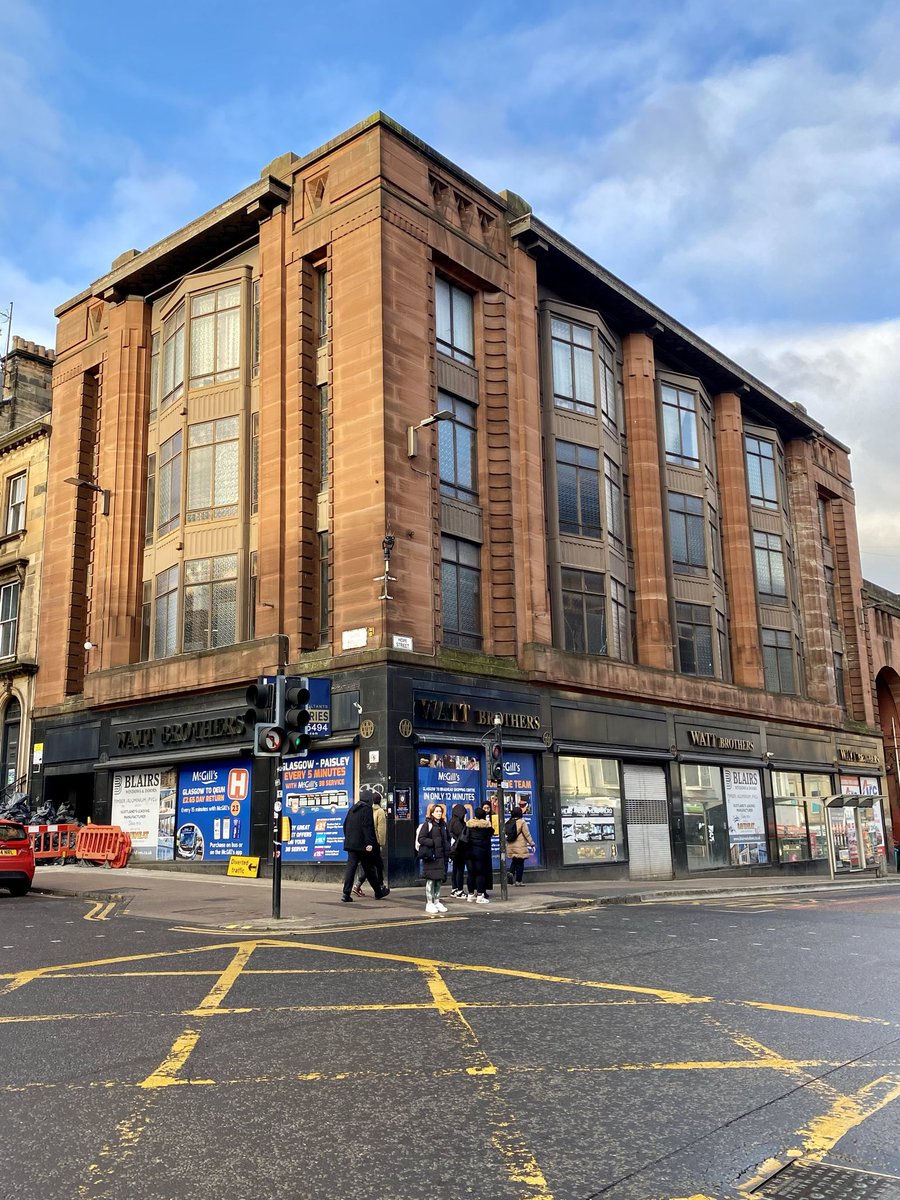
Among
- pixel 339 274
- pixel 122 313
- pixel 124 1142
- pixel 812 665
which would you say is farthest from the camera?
pixel 812 665

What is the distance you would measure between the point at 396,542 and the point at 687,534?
586 inches

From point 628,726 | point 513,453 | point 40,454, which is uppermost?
point 40,454

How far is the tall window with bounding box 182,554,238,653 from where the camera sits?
26.6 meters

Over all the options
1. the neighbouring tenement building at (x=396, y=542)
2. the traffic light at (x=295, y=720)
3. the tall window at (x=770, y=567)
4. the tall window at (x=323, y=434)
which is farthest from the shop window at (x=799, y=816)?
the traffic light at (x=295, y=720)

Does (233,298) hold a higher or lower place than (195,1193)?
higher

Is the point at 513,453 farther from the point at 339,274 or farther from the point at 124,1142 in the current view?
the point at 124,1142

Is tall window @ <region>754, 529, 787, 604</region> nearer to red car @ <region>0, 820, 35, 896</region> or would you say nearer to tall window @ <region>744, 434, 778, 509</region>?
tall window @ <region>744, 434, 778, 509</region>

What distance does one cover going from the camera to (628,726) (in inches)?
1142

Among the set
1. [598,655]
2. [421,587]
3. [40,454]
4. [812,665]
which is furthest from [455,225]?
[812,665]

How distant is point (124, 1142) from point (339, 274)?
2350cm

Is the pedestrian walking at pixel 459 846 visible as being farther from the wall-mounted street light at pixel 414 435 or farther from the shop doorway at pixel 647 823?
the shop doorway at pixel 647 823

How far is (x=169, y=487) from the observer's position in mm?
29188

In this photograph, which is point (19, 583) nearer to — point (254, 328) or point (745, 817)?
point (254, 328)

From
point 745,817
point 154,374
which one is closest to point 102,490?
point 154,374
